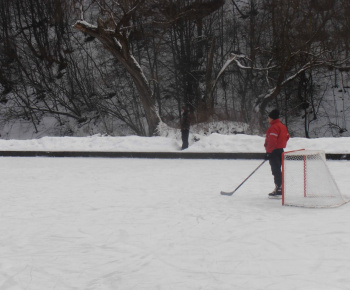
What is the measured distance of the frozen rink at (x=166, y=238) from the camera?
4449 mm

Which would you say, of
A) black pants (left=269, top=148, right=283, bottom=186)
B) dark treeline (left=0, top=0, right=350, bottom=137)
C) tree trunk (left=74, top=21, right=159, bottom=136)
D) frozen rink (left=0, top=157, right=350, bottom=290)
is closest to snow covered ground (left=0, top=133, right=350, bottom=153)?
frozen rink (left=0, top=157, right=350, bottom=290)

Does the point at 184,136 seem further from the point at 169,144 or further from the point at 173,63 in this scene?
the point at 173,63

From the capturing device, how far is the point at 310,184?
8.47m

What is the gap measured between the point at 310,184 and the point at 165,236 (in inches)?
135

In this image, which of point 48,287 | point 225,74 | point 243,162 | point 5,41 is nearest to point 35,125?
point 5,41

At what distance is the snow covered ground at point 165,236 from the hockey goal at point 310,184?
0.33 m

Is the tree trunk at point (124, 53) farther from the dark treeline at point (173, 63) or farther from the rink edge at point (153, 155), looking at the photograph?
the rink edge at point (153, 155)

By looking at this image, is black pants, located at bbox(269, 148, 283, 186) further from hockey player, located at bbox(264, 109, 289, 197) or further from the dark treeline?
the dark treeline

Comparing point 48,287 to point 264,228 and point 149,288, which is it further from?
point 264,228

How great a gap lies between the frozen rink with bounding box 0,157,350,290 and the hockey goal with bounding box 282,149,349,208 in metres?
0.30

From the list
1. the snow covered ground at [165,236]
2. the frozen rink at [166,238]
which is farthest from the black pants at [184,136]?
the frozen rink at [166,238]

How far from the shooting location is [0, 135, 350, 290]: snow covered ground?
4.46 meters

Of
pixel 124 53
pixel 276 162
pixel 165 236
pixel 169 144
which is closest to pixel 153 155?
pixel 169 144

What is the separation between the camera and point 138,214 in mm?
7359
